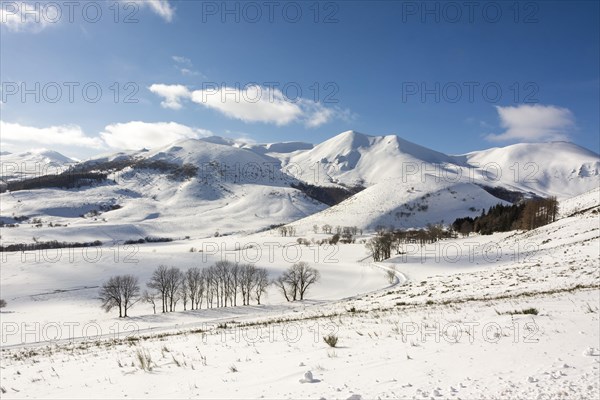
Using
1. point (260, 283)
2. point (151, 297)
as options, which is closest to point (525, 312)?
point (260, 283)

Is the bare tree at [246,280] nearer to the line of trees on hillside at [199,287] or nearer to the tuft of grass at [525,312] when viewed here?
the line of trees on hillside at [199,287]

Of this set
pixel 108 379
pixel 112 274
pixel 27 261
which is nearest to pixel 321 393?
pixel 108 379

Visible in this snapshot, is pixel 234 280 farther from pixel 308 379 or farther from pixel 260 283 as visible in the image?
pixel 308 379

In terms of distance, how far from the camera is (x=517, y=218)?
126m

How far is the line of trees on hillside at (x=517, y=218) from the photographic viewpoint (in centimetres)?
9969

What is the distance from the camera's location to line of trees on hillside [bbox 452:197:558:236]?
99.7 m

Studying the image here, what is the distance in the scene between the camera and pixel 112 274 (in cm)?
9556

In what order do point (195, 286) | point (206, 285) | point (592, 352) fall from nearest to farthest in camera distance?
point (592, 352) < point (195, 286) < point (206, 285)

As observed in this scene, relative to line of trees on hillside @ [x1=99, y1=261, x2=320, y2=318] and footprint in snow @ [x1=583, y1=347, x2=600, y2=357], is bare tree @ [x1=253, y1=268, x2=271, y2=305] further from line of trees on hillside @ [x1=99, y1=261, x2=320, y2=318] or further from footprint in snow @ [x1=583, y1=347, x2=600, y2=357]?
footprint in snow @ [x1=583, y1=347, x2=600, y2=357]

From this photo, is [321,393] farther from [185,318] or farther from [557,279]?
[185,318]

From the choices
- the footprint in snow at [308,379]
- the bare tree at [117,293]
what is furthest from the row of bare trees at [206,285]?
the footprint in snow at [308,379]

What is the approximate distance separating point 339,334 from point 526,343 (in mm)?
6787

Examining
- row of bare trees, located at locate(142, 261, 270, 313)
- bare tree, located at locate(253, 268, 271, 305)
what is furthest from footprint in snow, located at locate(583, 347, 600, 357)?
bare tree, located at locate(253, 268, 271, 305)

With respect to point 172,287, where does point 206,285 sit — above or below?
below
